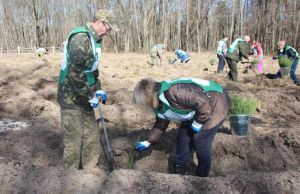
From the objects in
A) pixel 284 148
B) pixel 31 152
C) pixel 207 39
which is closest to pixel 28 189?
pixel 31 152

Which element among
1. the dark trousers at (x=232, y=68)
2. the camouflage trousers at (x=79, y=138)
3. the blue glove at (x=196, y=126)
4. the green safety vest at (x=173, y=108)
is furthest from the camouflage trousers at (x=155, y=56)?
the blue glove at (x=196, y=126)

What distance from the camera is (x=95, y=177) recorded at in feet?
8.54

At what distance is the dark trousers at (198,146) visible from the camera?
3.24 m

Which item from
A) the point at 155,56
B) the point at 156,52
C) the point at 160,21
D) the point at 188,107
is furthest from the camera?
the point at 160,21

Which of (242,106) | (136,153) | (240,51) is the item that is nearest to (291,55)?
(240,51)

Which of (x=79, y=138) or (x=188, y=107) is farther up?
(x=188, y=107)

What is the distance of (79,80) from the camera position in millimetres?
3318

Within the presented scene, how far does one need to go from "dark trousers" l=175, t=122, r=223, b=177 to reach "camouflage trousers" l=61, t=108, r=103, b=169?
0.93 meters

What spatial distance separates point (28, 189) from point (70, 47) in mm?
1343

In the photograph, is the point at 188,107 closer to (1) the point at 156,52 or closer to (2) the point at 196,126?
(2) the point at 196,126

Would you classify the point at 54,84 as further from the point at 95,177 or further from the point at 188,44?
the point at 188,44

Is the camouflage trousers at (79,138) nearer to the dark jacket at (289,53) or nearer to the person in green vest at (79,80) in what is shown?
the person in green vest at (79,80)

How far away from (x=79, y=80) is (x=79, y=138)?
2.02 feet

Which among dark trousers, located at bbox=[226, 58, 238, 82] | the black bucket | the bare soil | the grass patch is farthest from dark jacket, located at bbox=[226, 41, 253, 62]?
the black bucket
